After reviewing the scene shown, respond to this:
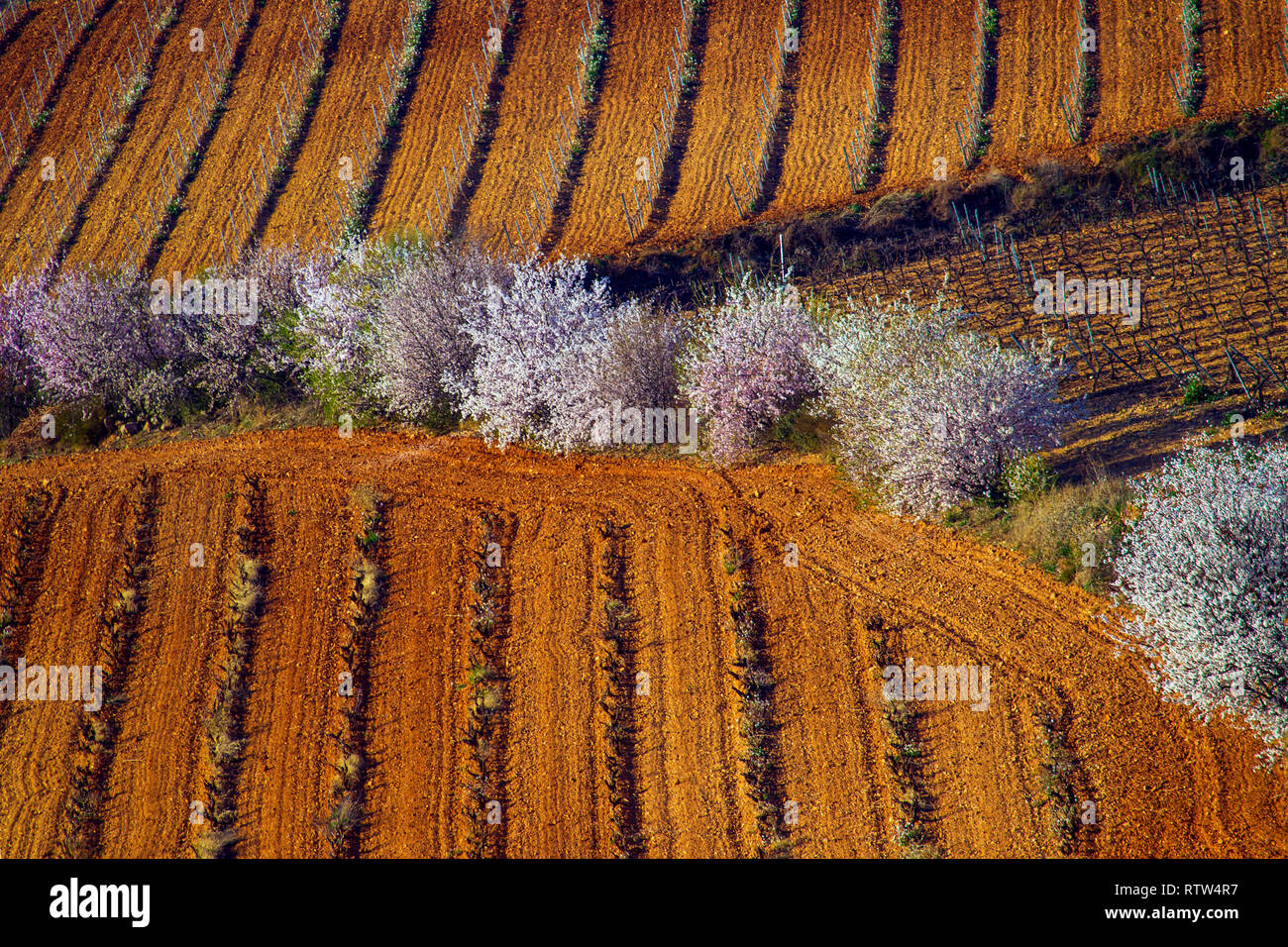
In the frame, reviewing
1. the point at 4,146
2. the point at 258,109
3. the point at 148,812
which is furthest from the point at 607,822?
the point at 4,146

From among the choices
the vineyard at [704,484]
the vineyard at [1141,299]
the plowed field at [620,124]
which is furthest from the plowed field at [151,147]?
the vineyard at [1141,299]

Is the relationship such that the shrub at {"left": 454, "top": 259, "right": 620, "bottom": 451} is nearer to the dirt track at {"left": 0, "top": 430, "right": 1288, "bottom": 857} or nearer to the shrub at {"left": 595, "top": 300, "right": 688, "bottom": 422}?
the shrub at {"left": 595, "top": 300, "right": 688, "bottom": 422}

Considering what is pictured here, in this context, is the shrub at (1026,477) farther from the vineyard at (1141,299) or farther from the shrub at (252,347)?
the shrub at (252,347)

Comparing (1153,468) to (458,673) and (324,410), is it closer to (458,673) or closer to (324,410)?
(458,673)

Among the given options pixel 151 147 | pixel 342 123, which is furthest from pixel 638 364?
pixel 151 147

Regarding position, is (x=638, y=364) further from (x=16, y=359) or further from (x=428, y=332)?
(x=16, y=359)

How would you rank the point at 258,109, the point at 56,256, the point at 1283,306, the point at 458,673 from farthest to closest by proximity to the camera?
the point at 258,109, the point at 56,256, the point at 1283,306, the point at 458,673
